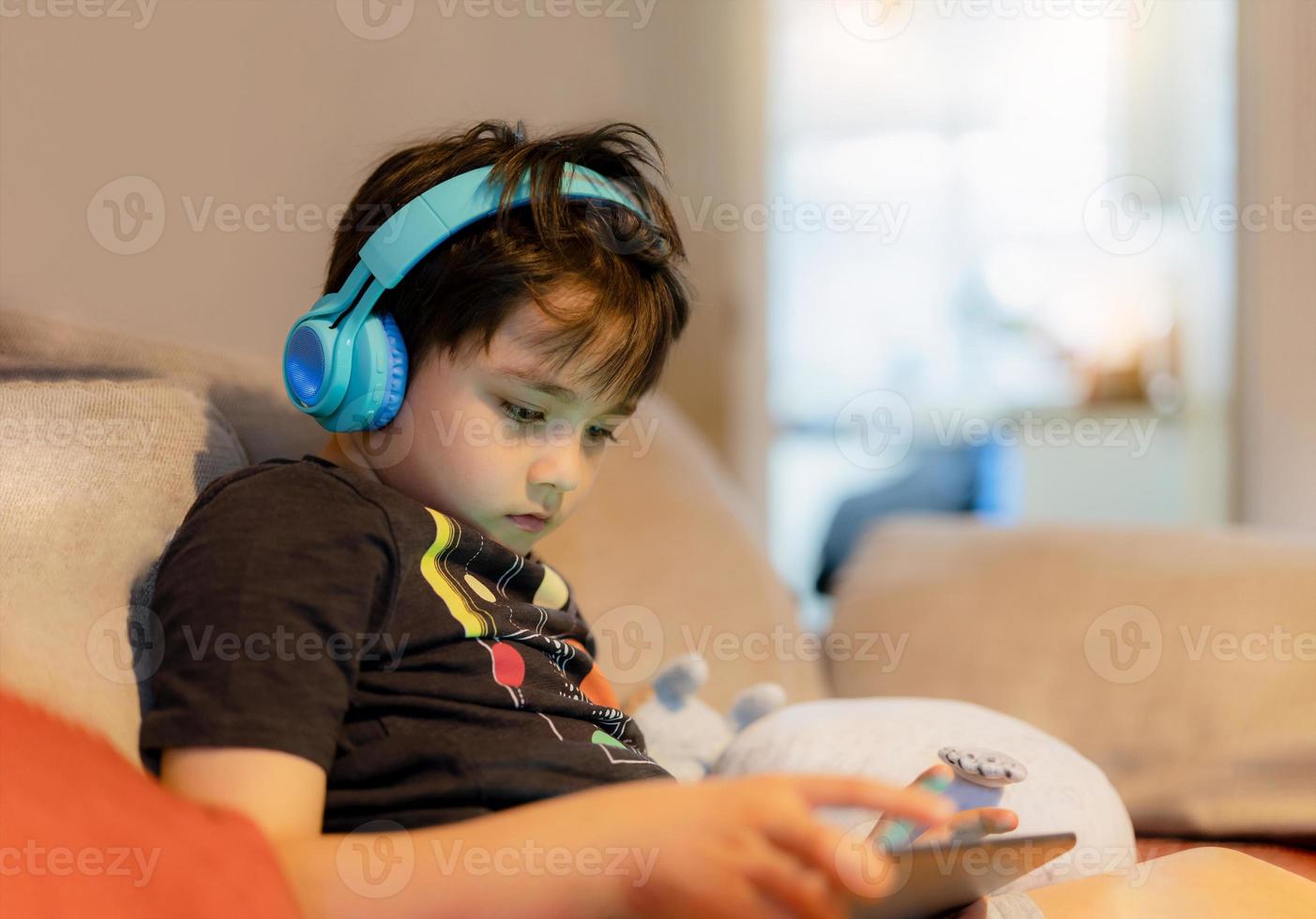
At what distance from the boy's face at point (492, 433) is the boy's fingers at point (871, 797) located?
1.21 ft

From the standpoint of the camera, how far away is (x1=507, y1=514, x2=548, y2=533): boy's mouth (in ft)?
2.66

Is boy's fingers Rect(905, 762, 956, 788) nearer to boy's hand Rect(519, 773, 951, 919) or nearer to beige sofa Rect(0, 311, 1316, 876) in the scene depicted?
boy's hand Rect(519, 773, 951, 919)

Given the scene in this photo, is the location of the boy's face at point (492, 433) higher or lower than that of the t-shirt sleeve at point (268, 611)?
higher

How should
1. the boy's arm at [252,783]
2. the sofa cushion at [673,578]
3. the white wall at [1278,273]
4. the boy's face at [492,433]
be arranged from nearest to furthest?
the boy's arm at [252,783] < the boy's face at [492,433] < the sofa cushion at [673,578] < the white wall at [1278,273]

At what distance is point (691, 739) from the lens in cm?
100

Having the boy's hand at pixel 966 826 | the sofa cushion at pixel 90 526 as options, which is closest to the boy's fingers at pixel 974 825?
the boy's hand at pixel 966 826

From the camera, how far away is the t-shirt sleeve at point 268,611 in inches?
22.4

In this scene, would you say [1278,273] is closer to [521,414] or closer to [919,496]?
[919,496]

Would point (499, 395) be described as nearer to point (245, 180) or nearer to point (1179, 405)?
point (245, 180)

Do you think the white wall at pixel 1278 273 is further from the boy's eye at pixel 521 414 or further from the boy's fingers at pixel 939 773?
the boy's eye at pixel 521 414

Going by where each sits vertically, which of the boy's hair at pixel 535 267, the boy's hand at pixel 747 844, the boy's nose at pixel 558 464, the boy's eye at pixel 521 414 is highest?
the boy's hair at pixel 535 267

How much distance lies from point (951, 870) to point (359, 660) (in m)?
0.35

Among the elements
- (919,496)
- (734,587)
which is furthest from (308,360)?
(919,496)

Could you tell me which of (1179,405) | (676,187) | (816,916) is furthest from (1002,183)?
(816,916)
